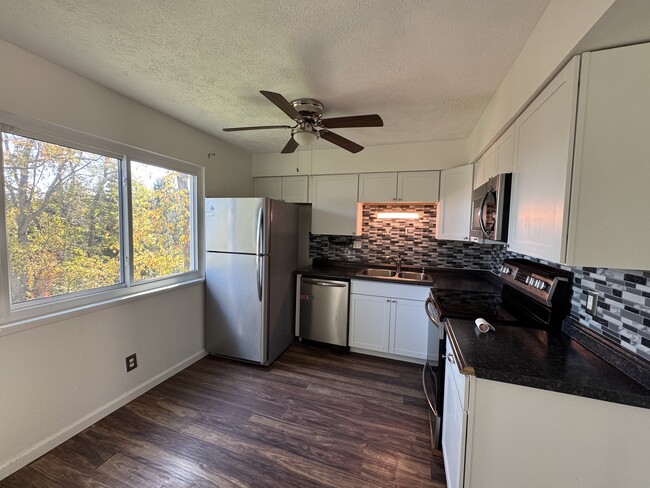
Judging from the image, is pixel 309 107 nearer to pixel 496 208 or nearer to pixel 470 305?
pixel 496 208

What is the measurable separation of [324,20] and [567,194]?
50.4 inches

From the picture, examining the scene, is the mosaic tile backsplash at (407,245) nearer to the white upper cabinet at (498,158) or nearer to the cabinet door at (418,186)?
the cabinet door at (418,186)

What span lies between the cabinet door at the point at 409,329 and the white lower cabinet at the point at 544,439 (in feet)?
5.13

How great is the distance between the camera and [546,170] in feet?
3.72

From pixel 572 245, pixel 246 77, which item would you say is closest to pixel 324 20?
pixel 246 77

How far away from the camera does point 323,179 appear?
131 inches

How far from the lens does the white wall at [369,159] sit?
289cm

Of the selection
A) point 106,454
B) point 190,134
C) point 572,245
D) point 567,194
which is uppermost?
point 190,134

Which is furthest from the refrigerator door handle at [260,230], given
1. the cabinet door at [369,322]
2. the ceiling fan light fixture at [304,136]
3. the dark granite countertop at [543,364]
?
the dark granite countertop at [543,364]

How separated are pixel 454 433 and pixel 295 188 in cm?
293

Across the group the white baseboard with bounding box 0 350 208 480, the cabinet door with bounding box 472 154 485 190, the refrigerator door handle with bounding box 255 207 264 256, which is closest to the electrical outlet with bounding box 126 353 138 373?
the white baseboard with bounding box 0 350 208 480

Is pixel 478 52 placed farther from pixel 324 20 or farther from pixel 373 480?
pixel 373 480

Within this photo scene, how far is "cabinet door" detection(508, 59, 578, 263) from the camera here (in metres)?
0.99

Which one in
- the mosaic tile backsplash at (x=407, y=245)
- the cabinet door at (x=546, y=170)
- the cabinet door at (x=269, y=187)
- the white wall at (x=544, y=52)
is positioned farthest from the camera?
the cabinet door at (x=269, y=187)
